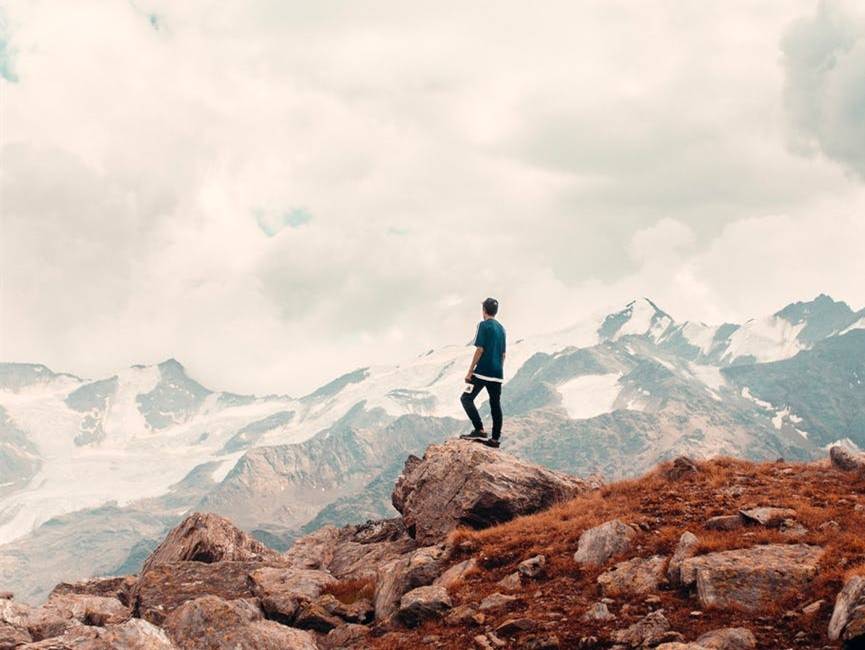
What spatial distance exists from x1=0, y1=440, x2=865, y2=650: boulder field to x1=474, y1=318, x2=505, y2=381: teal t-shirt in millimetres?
2776

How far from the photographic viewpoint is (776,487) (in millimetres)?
20953

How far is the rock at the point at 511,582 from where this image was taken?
16969 millimetres

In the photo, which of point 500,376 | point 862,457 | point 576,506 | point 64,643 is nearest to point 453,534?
point 576,506

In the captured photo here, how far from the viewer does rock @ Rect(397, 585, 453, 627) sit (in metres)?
16.6

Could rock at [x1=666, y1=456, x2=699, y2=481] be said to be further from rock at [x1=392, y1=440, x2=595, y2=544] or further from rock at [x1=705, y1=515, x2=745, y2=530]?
rock at [x1=705, y1=515, x2=745, y2=530]

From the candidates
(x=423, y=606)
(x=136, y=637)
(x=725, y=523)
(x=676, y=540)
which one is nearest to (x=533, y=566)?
(x=423, y=606)

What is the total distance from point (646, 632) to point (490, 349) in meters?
12.8

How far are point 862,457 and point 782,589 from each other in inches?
440

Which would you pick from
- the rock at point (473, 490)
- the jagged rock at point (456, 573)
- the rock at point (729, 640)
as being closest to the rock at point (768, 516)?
the rock at point (729, 640)

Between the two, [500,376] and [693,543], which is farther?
[500,376]

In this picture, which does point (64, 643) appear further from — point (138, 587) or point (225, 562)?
point (225, 562)

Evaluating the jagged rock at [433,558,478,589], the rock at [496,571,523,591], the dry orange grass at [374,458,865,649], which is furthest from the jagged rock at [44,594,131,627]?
the rock at [496,571,523,591]

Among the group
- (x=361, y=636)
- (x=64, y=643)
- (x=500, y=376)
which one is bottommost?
(x=361, y=636)

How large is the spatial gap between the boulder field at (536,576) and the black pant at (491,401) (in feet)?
3.76
